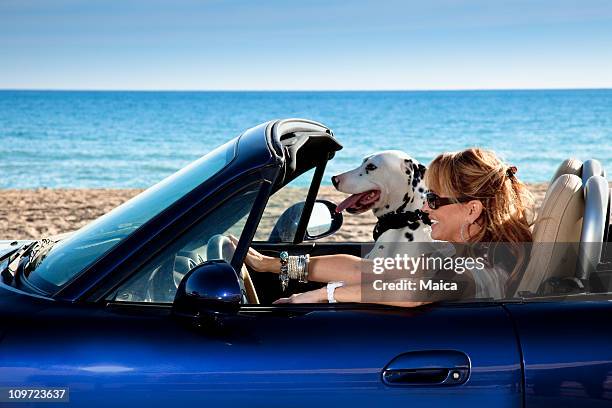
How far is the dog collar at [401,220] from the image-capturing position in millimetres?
3852

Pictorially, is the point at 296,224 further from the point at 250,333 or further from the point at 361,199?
the point at 250,333

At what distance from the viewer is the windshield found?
298 cm

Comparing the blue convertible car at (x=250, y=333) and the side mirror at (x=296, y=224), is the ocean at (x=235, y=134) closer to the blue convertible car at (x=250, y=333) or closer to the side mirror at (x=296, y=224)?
the side mirror at (x=296, y=224)

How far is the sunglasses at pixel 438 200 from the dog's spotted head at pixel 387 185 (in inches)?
26.2

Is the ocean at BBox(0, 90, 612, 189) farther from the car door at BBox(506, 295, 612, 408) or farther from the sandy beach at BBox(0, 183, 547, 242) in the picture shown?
the car door at BBox(506, 295, 612, 408)

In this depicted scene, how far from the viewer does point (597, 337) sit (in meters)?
2.71

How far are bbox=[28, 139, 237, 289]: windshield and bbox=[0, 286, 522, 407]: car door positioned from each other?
27 centimetres

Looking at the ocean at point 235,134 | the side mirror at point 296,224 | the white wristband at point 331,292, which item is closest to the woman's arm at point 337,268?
the white wristband at point 331,292

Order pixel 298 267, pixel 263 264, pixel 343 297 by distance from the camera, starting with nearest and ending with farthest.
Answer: pixel 343 297 < pixel 298 267 < pixel 263 264

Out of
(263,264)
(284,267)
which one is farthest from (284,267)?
(263,264)

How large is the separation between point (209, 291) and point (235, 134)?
5056cm

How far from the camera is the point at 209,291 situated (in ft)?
8.68

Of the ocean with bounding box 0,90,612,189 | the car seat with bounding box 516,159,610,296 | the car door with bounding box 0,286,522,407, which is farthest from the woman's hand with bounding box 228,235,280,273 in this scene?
the ocean with bounding box 0,90,612,189

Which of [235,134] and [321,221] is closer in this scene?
[321,221]
